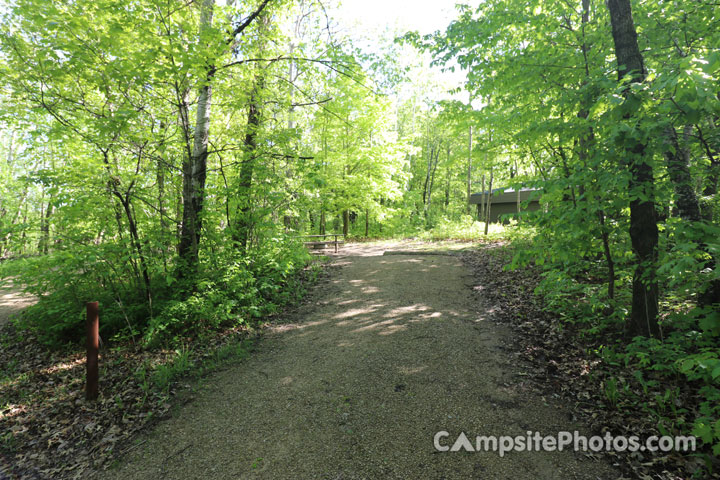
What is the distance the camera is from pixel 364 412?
3141mm

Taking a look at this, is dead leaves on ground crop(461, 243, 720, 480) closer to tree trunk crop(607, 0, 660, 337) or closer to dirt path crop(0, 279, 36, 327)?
tree trunk crop(607, 0, 660, 337)

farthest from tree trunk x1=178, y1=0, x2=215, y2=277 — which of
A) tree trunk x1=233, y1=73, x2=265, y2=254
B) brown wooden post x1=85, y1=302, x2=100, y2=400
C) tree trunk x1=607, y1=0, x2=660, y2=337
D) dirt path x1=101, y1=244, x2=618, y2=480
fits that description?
tree trunk x1=607, y1=0, x2=660, y2=337

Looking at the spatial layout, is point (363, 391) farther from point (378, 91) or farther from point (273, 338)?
point (378, 91)

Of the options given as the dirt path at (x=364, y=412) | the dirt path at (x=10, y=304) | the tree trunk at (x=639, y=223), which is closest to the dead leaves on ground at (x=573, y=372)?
the dirt path at (x=364, y=412)

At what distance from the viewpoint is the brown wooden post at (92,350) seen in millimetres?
3668

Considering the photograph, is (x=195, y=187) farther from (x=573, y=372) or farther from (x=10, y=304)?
(x=10, y=304)

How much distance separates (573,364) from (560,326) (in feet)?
2.97

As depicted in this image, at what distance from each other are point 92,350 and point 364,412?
134 inches

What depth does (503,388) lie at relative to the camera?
3.41m

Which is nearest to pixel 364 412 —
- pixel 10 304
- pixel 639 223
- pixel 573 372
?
pixel 573 372

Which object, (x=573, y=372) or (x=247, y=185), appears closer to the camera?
(x=573, y=372)

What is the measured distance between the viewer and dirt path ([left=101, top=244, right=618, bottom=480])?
2.52 m

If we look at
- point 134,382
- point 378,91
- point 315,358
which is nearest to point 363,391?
point 315,358

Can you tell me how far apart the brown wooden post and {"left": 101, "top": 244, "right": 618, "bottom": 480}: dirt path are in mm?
1364
